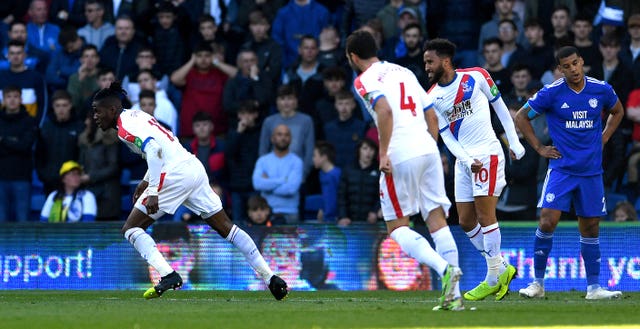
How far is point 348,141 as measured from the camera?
67.8 ft

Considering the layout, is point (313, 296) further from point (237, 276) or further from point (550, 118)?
point (550, 118)

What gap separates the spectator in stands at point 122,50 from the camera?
22.6 metres

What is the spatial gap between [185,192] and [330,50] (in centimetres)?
796

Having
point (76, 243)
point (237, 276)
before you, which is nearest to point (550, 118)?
point (237, 276)

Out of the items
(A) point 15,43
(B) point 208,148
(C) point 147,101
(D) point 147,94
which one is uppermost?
(A) point 15,43

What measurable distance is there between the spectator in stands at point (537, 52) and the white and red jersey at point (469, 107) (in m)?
6.46

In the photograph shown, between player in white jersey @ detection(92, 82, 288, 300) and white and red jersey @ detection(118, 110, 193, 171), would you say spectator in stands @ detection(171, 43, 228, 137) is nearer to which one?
player in white jersey @ detection(92, 82, 288, 300)

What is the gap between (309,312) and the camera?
1207cm

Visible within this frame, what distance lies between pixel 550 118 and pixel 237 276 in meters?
5.85

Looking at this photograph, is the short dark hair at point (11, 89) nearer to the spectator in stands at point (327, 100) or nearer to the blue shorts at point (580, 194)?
the spectator in stands at point (327, 100)

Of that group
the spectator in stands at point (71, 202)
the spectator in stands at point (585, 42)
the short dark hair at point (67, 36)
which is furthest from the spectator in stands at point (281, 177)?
the short dark hair at point (67, 36)

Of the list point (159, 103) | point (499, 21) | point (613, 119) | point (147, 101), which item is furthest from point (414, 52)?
point (613, 119)

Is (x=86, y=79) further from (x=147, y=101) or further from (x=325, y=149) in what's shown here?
(x=325, y=149)

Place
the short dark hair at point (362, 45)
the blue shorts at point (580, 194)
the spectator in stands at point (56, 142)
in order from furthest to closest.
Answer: the spectator in stands at point (56, 142)
the blue shorts at point (580, 194)
the short dark hair at point (362, 45)
